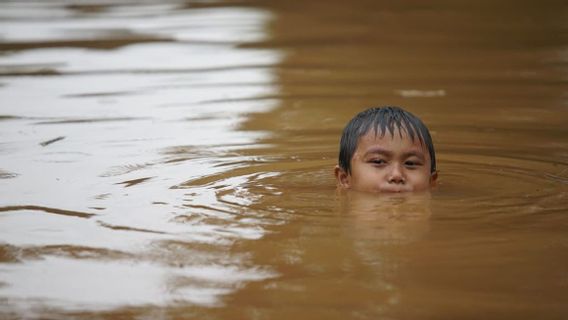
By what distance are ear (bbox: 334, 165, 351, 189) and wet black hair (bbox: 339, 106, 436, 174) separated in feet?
0.07

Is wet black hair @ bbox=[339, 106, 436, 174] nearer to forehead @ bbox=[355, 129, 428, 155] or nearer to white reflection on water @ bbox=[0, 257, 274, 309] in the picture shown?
forehead @ bbox=[355, 129, 428, 155]

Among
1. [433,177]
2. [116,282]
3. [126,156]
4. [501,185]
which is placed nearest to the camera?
[116,282]

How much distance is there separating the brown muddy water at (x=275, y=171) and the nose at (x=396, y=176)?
5.7 inches

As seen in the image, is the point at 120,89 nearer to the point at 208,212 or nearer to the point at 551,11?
the point at 208,212

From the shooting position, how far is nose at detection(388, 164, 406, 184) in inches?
203

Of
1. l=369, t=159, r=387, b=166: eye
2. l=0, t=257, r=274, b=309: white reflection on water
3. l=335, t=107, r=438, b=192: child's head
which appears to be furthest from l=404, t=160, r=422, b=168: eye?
l=0, t=257, r=274, b=309: white reflection on water

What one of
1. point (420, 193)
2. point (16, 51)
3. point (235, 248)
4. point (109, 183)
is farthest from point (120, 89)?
point (235, 248)

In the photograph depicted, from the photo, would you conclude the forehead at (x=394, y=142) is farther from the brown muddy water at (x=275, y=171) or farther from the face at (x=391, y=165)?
the brown muddy water at (x=275, y=171)

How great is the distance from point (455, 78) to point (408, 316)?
5.29m

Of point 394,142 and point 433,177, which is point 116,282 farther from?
point 433,177

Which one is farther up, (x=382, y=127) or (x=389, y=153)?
(x=382, y=127)

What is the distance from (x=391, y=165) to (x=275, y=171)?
0.68 meters

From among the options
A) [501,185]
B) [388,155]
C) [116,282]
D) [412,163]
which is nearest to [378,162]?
[388,155]

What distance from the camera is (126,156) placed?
6.03 meters
